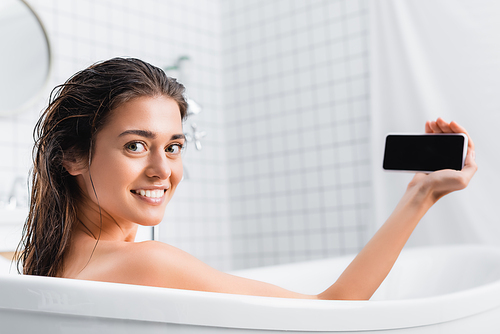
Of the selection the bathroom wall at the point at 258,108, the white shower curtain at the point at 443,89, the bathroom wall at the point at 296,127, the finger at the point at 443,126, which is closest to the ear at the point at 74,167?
the finger at the point at 443,126

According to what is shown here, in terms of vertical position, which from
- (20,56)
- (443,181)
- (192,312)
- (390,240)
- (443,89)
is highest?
(20,56)

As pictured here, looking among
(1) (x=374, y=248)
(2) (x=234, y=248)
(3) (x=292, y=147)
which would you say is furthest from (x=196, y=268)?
(2) (x=234, y=248)

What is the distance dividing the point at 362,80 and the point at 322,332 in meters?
1.95

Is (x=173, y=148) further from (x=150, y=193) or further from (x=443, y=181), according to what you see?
(x=443, y=181)

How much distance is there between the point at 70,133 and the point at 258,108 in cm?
203

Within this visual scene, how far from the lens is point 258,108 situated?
2801 millimetres

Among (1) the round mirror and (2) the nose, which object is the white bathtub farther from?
(1) the round mirror

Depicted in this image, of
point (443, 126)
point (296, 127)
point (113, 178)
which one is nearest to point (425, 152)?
point (443, 126)

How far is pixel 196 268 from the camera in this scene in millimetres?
703

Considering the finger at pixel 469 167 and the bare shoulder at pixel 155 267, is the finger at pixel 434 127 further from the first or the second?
the bare shoulder at pixel 155 267

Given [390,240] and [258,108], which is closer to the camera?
[390,240]

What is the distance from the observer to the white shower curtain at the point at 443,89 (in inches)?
77.8

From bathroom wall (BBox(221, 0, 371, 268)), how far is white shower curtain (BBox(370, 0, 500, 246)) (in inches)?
7.8

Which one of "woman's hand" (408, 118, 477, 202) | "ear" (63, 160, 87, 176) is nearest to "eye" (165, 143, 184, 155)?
"ear" (63, 160, 87, 176)
